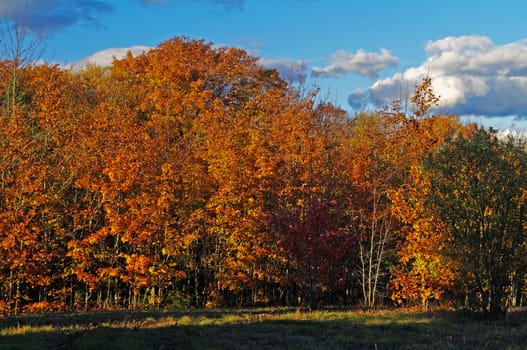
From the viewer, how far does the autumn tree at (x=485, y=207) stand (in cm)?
1620

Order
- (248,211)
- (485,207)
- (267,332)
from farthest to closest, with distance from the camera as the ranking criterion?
(248,211) < (485,207) < (267,332)

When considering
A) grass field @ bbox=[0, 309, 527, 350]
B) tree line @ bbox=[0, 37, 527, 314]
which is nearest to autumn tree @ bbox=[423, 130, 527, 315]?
tree line @ bbox=[0, 37, 527, 314]

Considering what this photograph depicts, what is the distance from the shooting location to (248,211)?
26.2m

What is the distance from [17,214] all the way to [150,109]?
21.7 meters

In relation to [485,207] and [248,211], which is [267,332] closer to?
[485,207]

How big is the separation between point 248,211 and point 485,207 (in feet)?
41.1

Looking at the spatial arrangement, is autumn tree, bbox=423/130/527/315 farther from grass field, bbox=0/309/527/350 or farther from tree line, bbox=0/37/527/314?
grass field, bbox=0/309/527/350

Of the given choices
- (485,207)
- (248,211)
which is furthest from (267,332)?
(248,211)

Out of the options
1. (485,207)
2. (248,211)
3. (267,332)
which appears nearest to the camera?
(267,332)

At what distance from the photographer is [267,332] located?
1382 centimetres

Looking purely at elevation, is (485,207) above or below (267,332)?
above

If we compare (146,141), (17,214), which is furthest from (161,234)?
(17,214)

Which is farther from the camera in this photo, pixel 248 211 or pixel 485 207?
pixel 248 211

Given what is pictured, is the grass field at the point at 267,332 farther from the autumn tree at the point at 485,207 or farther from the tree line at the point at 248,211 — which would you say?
the tree line at the point at 248,211
